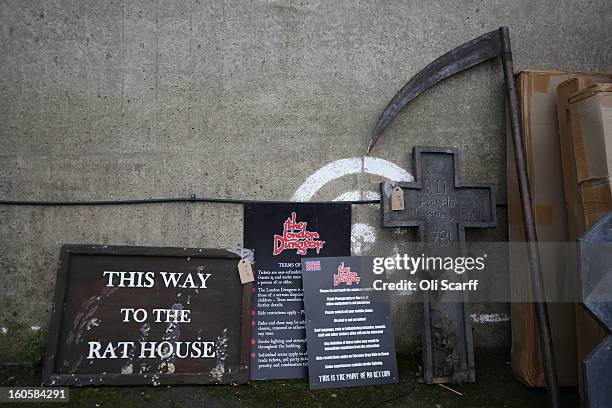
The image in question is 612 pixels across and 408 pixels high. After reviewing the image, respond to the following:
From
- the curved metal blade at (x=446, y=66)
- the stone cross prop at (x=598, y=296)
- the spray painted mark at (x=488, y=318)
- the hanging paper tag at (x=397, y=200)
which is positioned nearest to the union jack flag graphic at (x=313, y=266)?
the hanging paper tag at (x=397, y=200)

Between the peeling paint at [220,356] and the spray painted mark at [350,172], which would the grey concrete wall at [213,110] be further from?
the peeling paint at [220,356]

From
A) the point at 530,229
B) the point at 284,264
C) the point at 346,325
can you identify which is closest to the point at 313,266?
the point at 284,264

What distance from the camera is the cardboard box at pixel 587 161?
2.68 meters

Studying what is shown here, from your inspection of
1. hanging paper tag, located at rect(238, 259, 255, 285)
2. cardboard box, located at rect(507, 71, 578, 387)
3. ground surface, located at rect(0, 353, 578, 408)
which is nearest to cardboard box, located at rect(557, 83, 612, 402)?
cardboard box, located at rect(507, 71, 578, 387)

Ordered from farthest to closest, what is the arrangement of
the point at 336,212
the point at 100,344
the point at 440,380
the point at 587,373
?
1. the point at 336,212
2. the point at 440,380
3. the point at 100,344
4. the point at 587,373

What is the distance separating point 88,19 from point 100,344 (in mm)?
1998

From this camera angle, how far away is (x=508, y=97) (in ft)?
10.3

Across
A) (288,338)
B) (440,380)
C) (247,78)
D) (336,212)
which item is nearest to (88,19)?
(247,78)

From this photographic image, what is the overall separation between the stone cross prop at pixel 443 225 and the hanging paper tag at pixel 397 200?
25 millimetres

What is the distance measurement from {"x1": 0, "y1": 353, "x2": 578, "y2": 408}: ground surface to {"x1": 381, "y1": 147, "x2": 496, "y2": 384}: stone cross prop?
0.14m

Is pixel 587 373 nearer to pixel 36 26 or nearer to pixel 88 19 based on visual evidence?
pixel 88 19

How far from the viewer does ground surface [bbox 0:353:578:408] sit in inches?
106

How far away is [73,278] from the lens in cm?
290

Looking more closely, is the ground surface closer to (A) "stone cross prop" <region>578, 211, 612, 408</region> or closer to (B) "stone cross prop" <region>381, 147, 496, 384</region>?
(B) "stone cross prop" <region>381, 147, 496, 384</region>
